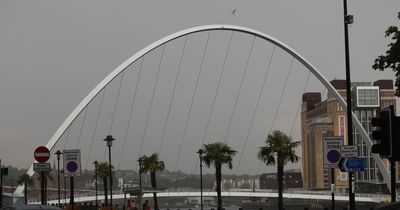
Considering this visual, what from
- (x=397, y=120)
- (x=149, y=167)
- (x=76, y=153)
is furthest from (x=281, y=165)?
(x=397, y=120)

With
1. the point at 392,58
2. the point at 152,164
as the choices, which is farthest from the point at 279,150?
the point at 392,58

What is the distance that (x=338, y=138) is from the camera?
22.7 m

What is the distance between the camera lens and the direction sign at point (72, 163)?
25.1 m

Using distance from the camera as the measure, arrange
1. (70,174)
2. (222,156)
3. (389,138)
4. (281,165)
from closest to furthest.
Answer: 1. (389,138)
2. (70,174)
3. (281,165)
4. (222,156)

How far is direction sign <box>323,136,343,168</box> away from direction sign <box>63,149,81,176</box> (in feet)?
29.0

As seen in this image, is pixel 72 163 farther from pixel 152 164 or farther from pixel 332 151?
pixel 152 164

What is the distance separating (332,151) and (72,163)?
30.5 ft

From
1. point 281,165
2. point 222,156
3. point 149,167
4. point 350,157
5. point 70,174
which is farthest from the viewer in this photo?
point 149,167

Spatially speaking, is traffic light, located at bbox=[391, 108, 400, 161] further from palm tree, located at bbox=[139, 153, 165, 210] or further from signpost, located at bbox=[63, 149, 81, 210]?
palm tree, located at bbox=[139, 153, 165, 210]

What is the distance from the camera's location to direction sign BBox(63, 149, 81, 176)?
25.1m

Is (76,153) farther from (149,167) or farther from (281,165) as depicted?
(149,167)

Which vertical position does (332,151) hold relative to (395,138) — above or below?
below

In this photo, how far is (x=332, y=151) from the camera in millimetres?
22391

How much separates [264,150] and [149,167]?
1181 inches
